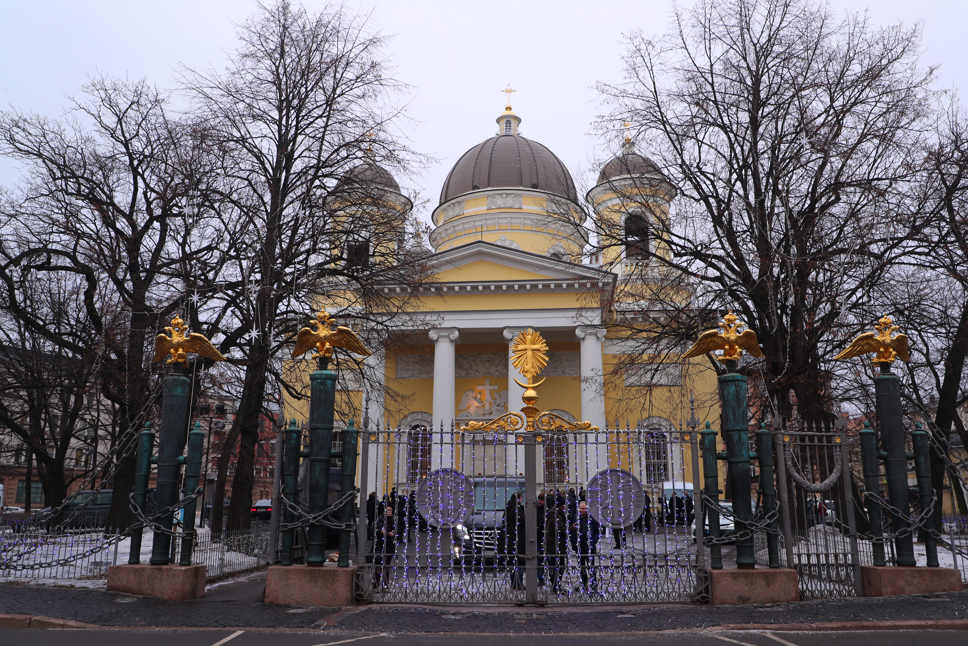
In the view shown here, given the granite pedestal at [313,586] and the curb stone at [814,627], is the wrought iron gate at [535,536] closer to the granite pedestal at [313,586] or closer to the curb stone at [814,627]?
the granite pedestal at [313,586]

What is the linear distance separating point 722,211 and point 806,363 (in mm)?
3610

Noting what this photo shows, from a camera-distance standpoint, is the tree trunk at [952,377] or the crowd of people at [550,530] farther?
the tree trunk at [952,377]

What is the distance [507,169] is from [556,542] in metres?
33.7

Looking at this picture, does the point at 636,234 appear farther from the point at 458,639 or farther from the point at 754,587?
the point at 458,639

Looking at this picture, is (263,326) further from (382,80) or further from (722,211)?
(722,211)

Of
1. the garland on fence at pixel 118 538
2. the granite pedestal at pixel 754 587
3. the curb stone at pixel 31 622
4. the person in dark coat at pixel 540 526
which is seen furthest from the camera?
the garland on fence at pixel 118 538

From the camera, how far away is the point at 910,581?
9.32 metres

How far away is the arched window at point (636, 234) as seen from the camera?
54.9 feet

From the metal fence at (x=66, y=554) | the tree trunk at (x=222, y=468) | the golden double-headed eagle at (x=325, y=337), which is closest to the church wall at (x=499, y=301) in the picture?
the tree trunk at (x=222, y=468)

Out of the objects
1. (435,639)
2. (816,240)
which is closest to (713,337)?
(435,639)

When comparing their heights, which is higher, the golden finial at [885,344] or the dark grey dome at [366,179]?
the dark grey dome at [366,179]

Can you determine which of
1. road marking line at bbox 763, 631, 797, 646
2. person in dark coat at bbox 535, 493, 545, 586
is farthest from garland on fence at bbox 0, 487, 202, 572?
road marking line at bbox 763, 631, 797, 646

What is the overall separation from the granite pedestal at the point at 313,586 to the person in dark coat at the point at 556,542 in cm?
248

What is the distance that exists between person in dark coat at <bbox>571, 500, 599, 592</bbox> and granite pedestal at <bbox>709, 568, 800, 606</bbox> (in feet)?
4.83
